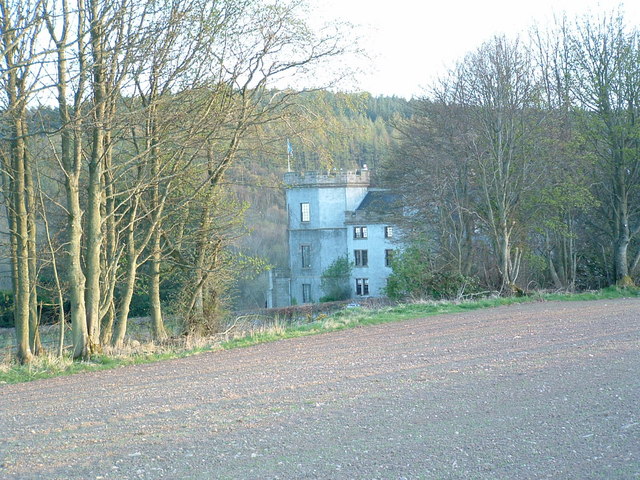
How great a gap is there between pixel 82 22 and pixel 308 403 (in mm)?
8630

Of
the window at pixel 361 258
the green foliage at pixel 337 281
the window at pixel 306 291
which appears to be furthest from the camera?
the window at pixel 306 291

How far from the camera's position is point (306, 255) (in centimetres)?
6100

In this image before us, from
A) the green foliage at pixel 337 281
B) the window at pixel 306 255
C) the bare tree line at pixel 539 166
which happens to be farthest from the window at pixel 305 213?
the bare tree line at pixel 539 166

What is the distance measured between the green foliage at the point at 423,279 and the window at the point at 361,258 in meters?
31.7

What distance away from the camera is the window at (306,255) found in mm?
60844

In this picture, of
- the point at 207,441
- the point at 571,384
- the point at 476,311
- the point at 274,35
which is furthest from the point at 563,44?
the point at 207,441

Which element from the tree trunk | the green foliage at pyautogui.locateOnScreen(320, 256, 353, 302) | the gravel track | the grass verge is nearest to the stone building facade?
the green foliage at pyautogui.locateOnScreen(320, 256, 353, 302)

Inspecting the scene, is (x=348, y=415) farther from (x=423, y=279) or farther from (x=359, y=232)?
(x=359, y=232)

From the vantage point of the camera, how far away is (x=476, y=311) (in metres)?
19.1

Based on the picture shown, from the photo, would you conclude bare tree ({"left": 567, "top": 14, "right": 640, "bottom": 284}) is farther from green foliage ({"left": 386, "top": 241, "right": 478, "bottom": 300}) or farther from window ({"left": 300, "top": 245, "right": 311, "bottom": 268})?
window ({"left": 300, "top": 245, "right": 311, "bottom": 268})

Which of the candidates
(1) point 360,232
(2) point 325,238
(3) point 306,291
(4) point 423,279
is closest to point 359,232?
(1) point 360,232

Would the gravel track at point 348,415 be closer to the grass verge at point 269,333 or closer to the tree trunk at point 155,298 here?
the grass verge at point 269,333

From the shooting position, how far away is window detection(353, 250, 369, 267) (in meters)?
59.9

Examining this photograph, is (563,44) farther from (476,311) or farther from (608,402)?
(608,402)
